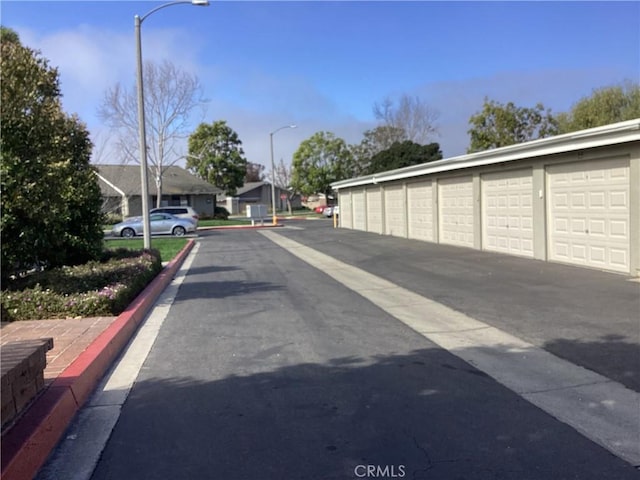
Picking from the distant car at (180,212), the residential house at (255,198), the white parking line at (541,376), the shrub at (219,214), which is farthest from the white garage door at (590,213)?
the residential house at (255,198)

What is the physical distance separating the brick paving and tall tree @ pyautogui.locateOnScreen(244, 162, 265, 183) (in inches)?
4331

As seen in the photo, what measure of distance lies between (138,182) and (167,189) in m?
3.97

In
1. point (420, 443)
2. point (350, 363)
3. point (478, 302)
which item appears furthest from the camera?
point (478, 302)

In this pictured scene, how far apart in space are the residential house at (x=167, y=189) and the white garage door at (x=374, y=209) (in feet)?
69.3

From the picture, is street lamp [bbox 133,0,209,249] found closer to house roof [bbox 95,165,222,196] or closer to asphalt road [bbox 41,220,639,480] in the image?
asphalt road [bbox 41,220,639,480]

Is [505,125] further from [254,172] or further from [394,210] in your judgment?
[254,172]

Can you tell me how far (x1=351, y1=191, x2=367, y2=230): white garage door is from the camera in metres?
31.5

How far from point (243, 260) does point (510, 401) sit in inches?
513

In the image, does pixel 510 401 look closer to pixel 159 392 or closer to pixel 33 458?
pixel 159 392

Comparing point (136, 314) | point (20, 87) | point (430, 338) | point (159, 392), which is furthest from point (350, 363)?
point (20, 87)

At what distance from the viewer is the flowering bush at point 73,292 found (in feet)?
26.3

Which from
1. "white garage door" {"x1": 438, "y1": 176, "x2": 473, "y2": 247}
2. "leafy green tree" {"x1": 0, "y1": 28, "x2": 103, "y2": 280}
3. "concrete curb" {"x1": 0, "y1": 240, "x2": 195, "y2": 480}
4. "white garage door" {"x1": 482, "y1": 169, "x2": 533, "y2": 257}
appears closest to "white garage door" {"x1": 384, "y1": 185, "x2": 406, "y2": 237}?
"white garage door" {"x1": 438, "y1": 176, "x2": 473, "y2": 247}

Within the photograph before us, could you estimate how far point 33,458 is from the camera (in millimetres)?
3625

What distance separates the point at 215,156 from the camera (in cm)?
6225
